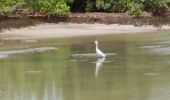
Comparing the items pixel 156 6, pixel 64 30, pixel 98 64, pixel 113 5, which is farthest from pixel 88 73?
pixel 156 6

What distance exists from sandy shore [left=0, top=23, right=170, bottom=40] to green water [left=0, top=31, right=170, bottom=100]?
5.17 meters

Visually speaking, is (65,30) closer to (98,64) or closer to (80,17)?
(80,17)

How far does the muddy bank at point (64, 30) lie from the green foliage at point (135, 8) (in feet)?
4.83

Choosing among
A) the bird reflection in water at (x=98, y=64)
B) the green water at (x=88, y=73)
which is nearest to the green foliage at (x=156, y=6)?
the green water at (x=88, y=73)

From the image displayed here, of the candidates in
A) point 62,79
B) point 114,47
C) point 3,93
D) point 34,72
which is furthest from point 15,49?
point 3,93

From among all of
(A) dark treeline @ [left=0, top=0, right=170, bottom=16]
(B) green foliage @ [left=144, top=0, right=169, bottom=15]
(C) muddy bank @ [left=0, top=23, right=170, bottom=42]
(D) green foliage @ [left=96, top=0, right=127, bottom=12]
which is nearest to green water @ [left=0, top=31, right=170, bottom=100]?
(C) muddy bank @ [left=0, top=23, right=170, bottom=42]

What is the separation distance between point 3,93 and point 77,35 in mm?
20435

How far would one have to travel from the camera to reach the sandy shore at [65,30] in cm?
3578

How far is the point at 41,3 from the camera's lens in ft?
128

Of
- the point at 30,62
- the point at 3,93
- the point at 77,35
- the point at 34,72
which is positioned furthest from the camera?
the point at 77,35

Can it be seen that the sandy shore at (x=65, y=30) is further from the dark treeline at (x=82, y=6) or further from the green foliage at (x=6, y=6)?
the green foliage at (x=6, y=6)

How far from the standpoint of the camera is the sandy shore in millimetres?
35781

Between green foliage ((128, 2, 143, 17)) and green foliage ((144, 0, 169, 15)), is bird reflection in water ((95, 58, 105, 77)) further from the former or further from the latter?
green foliage ((144, 0, 169, 15))

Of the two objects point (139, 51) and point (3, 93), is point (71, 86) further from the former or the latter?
point (139, 51)
